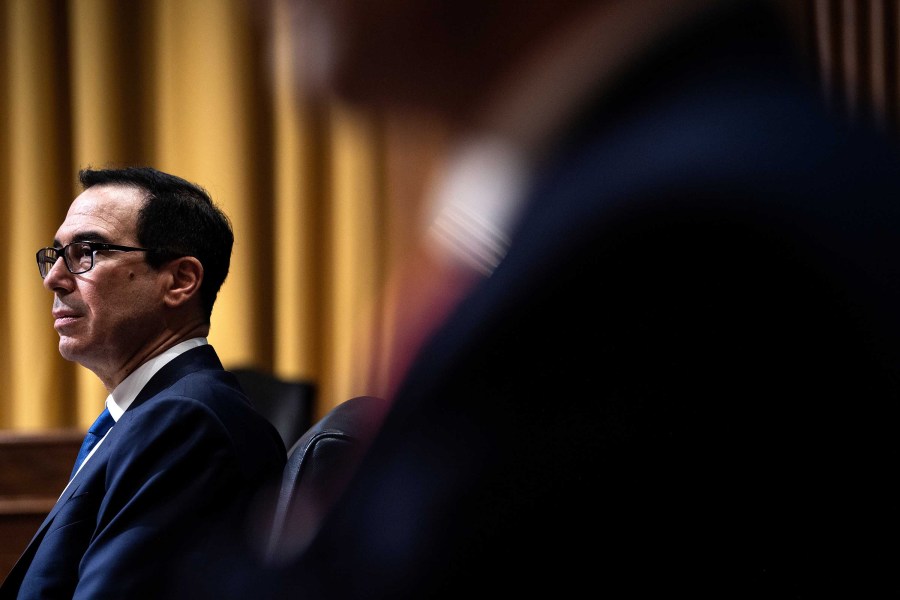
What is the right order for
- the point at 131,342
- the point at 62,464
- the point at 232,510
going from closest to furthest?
the point at 232,510
the point at 131,342
the point at 62,464

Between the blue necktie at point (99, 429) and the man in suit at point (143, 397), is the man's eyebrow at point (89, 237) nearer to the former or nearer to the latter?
the man in suit at point (143, 397)

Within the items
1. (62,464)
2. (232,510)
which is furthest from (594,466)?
(62,464)

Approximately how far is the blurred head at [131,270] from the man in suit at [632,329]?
0.84m

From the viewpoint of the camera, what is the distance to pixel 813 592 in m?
0.41

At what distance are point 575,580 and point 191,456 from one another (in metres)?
0.60

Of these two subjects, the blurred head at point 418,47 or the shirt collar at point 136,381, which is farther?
the shirt collar at point 136,381

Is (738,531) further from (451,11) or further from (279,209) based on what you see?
(279,209)

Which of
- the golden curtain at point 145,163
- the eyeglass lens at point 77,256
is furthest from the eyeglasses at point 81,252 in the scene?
the golden curtain at point 145,163

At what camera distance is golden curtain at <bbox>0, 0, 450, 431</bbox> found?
8.21 feet

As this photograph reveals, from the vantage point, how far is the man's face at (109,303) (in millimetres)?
1125

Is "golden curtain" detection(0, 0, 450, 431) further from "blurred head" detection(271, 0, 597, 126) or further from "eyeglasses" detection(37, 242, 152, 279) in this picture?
"blurred head" detection(271, 0, 597, 126)

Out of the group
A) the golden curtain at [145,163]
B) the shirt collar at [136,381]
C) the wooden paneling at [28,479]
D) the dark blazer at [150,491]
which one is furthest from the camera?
the golden curtain at [145,163]

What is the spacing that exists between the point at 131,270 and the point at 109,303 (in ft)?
0.16

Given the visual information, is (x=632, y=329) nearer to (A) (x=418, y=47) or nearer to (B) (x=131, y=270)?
(A) (x=418, y=47)
